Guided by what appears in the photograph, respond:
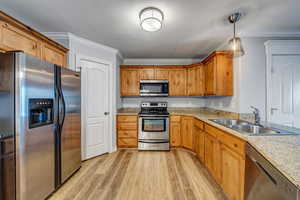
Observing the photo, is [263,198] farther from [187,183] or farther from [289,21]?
[289,21]

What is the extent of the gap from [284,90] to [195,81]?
1838mm

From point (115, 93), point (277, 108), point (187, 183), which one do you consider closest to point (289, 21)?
point (277, 108)

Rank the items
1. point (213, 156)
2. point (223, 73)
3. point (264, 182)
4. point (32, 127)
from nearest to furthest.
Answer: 1. point (264, 182)
2. point (32, 127)
3. point (213, 156)
4. point (223, 73)

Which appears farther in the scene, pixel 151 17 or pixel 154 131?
pixel 154 131

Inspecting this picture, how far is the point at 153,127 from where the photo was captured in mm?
3660

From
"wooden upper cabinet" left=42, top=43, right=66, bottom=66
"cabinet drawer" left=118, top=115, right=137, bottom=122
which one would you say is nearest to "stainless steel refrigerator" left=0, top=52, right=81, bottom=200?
"wooden upper cabinet" left=42, top=43, right=66, bottom=66

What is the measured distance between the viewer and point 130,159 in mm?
3131

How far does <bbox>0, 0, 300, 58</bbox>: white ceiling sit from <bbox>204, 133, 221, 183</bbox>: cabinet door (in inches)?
68.9

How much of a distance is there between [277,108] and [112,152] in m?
3.32

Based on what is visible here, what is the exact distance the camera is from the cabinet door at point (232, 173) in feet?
5.22

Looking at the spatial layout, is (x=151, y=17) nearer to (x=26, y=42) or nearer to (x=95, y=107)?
(x=26, y=42)

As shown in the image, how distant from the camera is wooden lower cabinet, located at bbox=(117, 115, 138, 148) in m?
3.71

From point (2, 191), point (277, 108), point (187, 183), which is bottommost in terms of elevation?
point (187, 183)

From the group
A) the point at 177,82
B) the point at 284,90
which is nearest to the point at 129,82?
the point at 177,82
